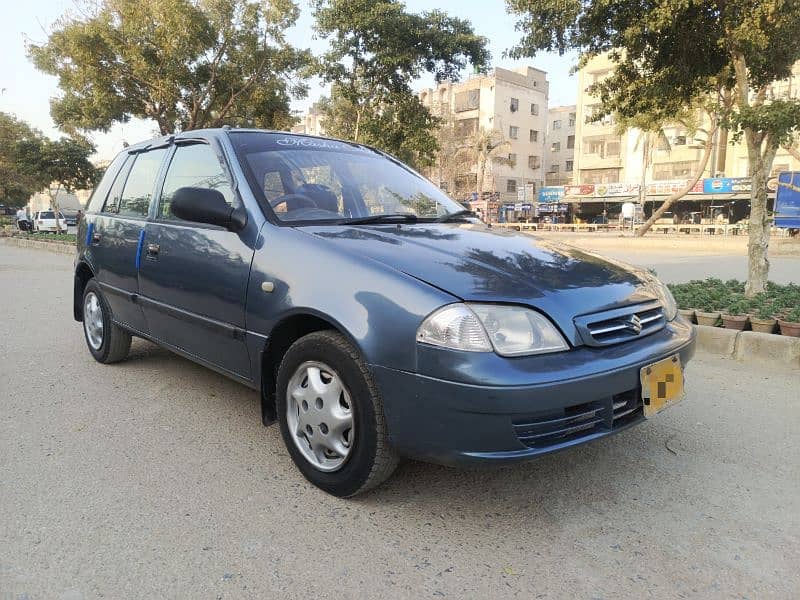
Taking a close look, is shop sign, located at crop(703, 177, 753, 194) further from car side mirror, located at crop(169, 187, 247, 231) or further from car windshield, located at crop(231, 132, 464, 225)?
car side mirror, located at crop(169, 187, 247, 231)

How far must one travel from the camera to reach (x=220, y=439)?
3.10 m

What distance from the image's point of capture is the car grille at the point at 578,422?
2064 mm

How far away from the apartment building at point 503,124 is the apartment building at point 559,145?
930 mm

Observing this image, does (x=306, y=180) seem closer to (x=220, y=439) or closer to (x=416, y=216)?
(x=416, y=216)

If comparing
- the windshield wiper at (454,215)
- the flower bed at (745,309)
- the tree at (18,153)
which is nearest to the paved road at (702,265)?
the flower bed at (745,309)

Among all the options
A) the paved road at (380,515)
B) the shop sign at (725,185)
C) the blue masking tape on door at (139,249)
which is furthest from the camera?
the shop sign at (725,185)

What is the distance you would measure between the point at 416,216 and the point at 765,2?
157 inches

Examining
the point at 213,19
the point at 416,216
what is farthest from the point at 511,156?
the point at 416,216

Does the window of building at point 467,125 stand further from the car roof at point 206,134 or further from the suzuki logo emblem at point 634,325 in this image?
the suzuki logo emblem at point 634,325

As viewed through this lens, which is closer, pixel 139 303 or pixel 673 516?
pixel 673 516

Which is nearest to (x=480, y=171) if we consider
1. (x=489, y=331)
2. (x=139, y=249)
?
(x=139, y=249)

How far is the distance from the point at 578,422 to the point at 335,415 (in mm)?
942

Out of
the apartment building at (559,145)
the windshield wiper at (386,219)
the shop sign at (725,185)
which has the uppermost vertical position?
the apartment building at (559,145)

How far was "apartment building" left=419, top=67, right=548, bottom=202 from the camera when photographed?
159 ft
